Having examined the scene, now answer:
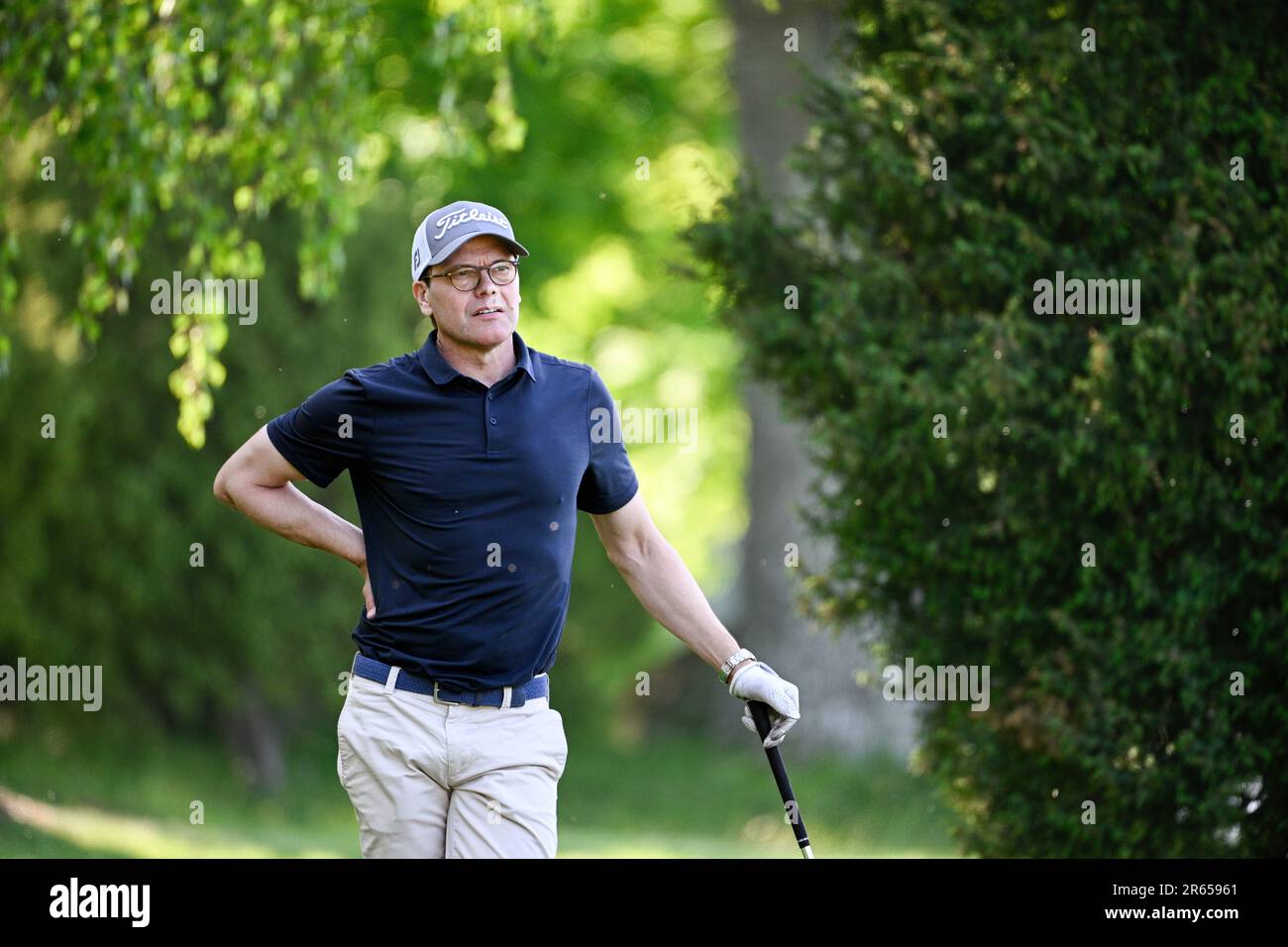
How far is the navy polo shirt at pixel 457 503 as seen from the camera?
405 cm

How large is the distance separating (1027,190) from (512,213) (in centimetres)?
1167

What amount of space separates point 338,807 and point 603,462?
10076 millimetres

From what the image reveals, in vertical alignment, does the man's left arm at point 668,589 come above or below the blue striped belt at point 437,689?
above

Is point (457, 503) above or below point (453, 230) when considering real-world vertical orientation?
below

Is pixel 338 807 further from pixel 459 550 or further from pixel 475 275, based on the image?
pixel 475 275

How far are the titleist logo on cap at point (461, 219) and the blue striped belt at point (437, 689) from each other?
3.83 ft

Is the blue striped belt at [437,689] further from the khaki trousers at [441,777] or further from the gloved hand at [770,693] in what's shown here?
the gloved hand at [770,693]

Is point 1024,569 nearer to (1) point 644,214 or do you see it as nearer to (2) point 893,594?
(2) point 893,594

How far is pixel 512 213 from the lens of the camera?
17344 millimetres
